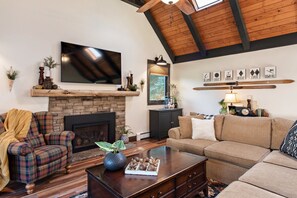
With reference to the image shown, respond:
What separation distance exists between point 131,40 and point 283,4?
3353 mm

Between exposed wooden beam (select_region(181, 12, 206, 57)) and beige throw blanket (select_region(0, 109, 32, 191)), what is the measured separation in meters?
4.02

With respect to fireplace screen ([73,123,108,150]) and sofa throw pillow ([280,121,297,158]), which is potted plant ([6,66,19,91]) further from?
sofa throw pillow ([280,121,297,158])

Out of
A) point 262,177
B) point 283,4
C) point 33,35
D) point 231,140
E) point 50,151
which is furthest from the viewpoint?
point 283,4

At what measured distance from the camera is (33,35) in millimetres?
3340

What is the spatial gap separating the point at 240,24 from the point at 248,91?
1.62 metres

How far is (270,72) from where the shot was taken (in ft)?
13.9

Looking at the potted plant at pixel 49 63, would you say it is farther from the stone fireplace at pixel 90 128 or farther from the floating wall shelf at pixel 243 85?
the floating wall shelf at pixel 243 85

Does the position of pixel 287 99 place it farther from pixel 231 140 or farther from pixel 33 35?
pixel 33 35

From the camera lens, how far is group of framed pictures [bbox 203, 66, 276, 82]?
426cm

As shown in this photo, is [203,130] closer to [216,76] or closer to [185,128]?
[185,128]

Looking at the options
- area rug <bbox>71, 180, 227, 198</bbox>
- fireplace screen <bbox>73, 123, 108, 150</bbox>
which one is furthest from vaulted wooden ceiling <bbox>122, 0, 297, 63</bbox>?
area rug <bbox>71, 180, 227, 198</bbox>

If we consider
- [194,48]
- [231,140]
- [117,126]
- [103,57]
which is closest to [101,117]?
[117,126]

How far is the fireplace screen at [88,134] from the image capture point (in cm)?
394

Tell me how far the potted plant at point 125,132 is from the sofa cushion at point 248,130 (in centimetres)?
233
